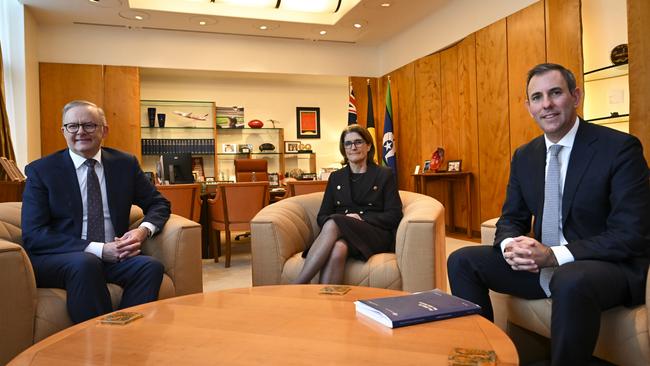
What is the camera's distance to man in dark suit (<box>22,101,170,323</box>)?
201 centimetres

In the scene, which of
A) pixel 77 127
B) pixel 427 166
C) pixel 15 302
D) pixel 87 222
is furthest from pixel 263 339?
pixel 427 166

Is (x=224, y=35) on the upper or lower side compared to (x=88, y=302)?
upper

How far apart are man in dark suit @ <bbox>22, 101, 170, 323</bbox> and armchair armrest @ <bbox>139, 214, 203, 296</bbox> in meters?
0.08

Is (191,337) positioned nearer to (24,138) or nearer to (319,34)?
(24,138)

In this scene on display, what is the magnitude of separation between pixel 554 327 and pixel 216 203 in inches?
153

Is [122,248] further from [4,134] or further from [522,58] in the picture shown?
[522,58]

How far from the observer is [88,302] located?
1.94m

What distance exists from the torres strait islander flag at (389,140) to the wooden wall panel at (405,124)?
0.23 m

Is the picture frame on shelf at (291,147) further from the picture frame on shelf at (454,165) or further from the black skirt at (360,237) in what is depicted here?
the black skirt at (360,237)

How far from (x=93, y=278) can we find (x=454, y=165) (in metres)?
5.43

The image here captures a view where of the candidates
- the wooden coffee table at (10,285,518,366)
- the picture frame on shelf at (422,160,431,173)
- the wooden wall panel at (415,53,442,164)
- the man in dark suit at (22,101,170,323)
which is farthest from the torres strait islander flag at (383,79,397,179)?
the wooden coffee table at (10,285,518,366)

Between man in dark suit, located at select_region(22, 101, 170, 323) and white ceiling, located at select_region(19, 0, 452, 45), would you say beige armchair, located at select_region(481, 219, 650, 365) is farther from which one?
white ceiling, located at select_region(19, 0, 452, 45)

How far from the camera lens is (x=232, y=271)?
14.8 feet

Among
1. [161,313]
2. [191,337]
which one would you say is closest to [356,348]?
[191,337]
